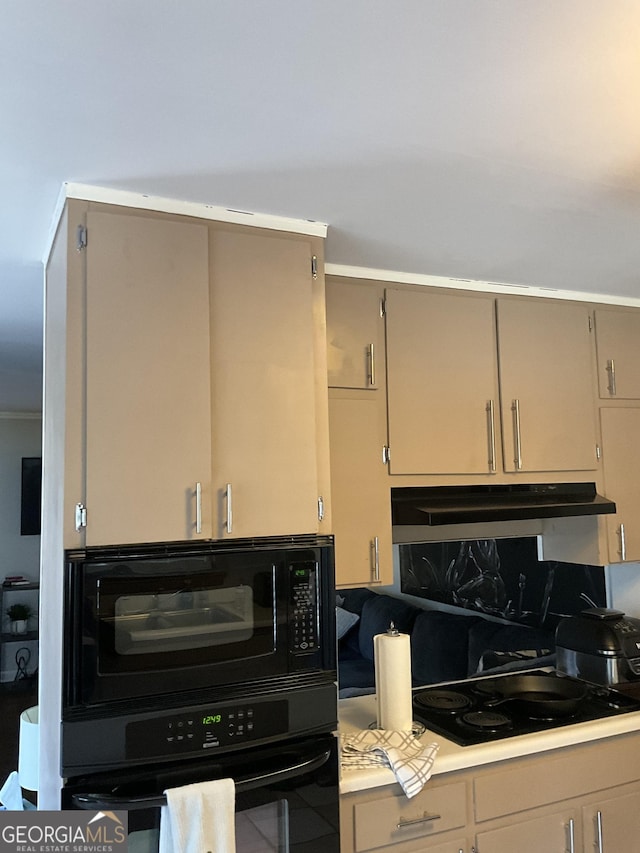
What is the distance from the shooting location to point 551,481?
2.64m

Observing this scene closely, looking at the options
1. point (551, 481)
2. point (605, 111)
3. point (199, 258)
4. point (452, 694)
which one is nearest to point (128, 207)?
point (199, 258)

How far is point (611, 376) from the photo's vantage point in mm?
2816

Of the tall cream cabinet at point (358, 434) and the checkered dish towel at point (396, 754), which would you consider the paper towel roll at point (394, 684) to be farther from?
the tall cream cabinet at point (358, 434)

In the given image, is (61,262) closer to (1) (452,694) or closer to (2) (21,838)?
(2) (21,838)

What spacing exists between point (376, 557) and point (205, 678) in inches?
29.8

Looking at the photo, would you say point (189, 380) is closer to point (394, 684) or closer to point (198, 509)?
point (198, 509)

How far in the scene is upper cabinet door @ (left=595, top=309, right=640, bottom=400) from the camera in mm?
2811

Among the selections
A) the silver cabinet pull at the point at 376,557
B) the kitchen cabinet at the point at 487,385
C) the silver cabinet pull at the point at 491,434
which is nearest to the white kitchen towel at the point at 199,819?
the silver cabinet pull at the point at 376,557

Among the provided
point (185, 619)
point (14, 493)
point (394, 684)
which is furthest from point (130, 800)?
point (14, 493)

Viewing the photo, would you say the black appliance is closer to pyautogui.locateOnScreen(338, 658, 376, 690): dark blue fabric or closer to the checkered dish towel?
pyautogui.locateOnScreen(338, 658, 376, 690): dark blue fabric

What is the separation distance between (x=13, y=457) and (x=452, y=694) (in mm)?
5069

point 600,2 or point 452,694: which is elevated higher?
point 600,2
